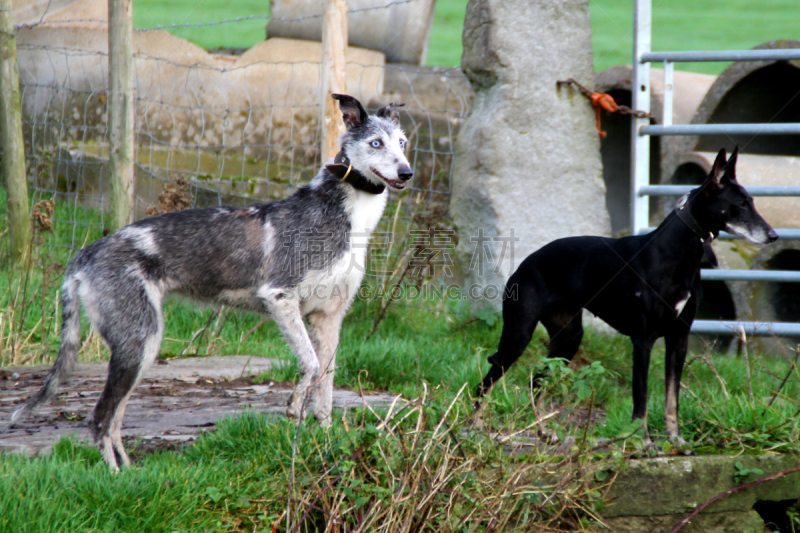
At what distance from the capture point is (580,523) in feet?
9.05

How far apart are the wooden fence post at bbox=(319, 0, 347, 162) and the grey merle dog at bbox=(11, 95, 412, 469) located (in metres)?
1.75

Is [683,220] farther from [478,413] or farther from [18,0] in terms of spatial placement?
[18,0]

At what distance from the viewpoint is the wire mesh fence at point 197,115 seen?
26.1 ft

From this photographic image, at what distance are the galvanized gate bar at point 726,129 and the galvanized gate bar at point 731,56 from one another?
0.49 meters

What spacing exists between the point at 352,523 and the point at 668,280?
5.75 feet

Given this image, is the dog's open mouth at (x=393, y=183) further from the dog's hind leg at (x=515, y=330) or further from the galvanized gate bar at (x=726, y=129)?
the galvanized gate bar at (x=726, y=129)

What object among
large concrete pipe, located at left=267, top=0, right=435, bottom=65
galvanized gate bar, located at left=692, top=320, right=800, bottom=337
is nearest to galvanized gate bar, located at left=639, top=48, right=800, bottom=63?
galvanized gate bar, located at left=692, top=320, right=800, bottom=337

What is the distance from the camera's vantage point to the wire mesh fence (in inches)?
314

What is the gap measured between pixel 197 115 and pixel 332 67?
3776mm

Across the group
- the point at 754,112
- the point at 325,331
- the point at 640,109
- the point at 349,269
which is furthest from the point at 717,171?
the point at 754,112

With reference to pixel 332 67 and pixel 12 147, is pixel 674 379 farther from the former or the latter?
pixel 12 147

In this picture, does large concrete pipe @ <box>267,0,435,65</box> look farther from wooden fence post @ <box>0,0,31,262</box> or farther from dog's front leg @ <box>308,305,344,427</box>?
dog's front leg @ <box>308,305,344,427</box>

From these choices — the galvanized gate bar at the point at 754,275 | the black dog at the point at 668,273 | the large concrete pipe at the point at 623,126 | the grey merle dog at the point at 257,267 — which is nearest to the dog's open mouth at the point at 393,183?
the grey merle dog at the point at 257,267

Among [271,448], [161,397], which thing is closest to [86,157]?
[161,397]
